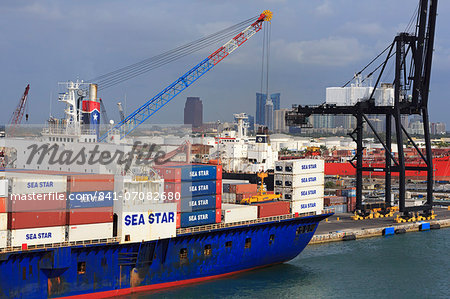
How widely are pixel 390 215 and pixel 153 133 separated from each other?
2381 cm

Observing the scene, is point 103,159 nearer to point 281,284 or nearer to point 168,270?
point 168,270

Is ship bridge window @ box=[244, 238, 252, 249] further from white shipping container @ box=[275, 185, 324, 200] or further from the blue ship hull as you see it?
white shipping container @ box=[275, 185, 324, 200]

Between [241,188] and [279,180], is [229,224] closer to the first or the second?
[241,188]

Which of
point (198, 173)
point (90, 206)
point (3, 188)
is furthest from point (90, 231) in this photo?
point (198, 173)

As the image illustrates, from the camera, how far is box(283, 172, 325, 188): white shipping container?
39.6m

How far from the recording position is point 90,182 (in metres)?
28.5

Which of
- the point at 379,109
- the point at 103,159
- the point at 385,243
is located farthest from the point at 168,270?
the point at 379,109

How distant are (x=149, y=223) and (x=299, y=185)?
497 inches

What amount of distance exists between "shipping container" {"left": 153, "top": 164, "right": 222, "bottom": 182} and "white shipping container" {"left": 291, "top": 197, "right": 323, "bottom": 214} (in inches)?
288

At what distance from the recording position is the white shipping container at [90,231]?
27906mm

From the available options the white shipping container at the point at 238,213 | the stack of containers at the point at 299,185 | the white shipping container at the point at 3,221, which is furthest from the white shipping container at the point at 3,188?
the stack of containers at the point at 299,185

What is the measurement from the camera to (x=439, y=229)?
55125 mm

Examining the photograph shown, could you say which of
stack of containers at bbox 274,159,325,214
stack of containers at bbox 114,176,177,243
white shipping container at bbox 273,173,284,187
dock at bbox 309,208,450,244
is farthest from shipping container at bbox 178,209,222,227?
dock at bbox 309,208,450,244

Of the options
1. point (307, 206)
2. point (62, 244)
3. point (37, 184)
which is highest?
point (37, 184)
